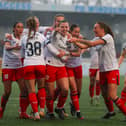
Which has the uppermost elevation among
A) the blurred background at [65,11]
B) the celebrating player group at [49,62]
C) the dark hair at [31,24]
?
the blurred background at [65,11]

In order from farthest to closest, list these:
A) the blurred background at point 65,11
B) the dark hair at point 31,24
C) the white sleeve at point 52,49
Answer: the blurred background at point 65,11 < the white sleeve at point 52,49 < the dark hair at point 31,24

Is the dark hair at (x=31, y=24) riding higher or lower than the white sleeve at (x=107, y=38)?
higher

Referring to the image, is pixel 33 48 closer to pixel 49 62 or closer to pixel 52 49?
pixel 52 49

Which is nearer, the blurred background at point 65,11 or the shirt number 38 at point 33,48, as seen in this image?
the shirt number 38 at point 33,48

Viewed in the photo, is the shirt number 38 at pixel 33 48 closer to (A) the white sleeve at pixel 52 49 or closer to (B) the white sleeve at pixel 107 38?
(A) the white sleeve at pixel 52 49

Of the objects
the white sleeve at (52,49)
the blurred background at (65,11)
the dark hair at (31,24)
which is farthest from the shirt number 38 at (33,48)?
the blurred background at (65,11)

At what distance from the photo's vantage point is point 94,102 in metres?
13.4

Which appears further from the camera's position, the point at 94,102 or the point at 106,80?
the point at 94,102

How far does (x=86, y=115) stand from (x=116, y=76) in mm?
1708

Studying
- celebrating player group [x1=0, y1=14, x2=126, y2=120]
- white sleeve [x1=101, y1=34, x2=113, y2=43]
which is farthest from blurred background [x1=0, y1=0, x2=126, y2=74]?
white sleeve [x1=101, y1=34, x2=113, y2=43]

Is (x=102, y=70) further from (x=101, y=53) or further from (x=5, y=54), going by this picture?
(x=5, y=54)

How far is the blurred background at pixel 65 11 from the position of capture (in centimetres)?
4128

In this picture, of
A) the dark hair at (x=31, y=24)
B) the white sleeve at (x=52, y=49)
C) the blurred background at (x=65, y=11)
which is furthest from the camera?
the blurred background at (x=65, y=11)

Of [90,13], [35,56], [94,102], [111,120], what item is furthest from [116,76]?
[90,13]
